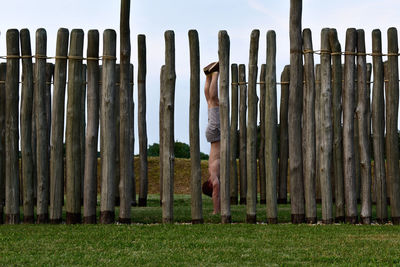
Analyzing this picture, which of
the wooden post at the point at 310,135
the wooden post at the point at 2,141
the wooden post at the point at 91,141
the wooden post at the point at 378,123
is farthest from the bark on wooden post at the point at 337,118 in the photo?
the wooden post at the point at 2,141

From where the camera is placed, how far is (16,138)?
9.33 metres

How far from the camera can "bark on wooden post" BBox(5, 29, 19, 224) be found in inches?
361

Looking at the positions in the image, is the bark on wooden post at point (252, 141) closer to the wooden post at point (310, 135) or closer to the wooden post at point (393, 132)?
the wooden post at point (310, 135)

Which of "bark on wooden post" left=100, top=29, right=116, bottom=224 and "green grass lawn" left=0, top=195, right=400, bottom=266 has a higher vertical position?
"bark on wooden post" left=100, top=29, right=116, bottom=224

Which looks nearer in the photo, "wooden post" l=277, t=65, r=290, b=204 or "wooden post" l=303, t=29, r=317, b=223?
"wooden post" l=303, t=29, r=317, b=223

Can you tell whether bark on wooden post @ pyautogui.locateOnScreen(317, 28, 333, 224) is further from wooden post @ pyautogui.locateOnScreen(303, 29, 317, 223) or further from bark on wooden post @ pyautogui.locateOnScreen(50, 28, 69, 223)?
bark on wooden post @ pyautogui.locateOnScreen(50, 28, 69, 223)

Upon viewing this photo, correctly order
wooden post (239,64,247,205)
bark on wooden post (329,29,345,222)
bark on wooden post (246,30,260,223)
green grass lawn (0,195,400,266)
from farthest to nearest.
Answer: wooden post (239,64,247,205) → bark on wooden post (329,29,345,222) → bark on wooden post (246,30,260,223) → green grass lawn (0,195,400,266)

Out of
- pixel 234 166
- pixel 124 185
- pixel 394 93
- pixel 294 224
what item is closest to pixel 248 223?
pixel 294 224

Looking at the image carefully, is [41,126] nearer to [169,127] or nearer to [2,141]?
[2,141]

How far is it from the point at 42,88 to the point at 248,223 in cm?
343

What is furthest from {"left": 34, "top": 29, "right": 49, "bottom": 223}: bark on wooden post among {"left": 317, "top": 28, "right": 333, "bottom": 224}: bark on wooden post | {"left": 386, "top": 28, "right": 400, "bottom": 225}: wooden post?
{"left": 386, "top": 28, "right": 400, "bottom": 225}: wooden post

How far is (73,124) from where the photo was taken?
898 centimetres

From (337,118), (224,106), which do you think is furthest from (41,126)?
(337,118)

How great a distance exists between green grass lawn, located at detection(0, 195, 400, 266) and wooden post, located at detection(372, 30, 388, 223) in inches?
26.1
